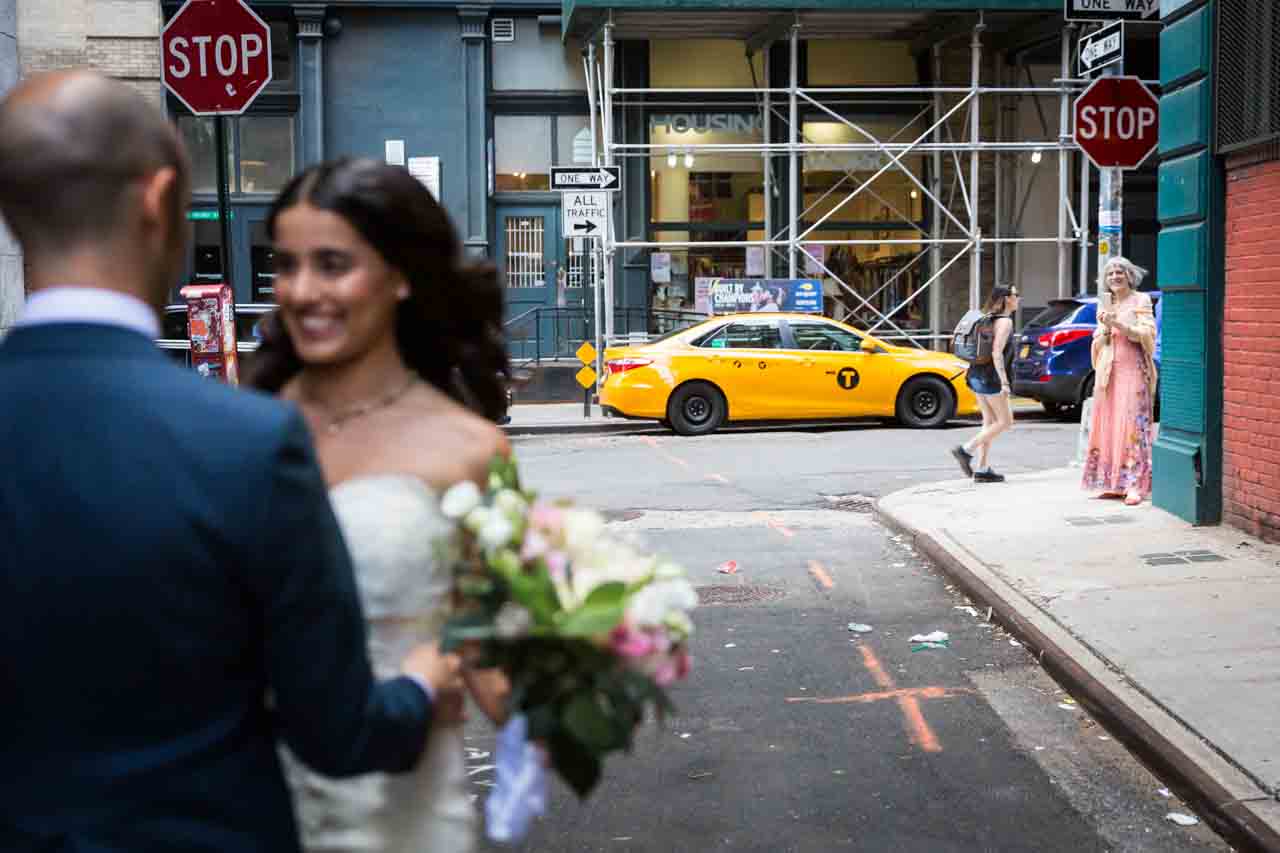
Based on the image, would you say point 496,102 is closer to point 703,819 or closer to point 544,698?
point 703,819

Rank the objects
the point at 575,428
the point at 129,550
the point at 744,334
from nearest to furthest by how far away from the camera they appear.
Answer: the point at 129,550 → the point at 744,334 → the point at 575,428

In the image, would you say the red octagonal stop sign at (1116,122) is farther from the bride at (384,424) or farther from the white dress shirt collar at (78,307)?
the white dress shirt collar at (78,307)

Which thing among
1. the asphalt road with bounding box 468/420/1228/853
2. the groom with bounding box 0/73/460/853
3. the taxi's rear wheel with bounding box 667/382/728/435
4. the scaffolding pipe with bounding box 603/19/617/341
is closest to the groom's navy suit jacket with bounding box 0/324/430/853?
the groom with bounding box 0/73/460/853

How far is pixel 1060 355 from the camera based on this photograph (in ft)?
65.3

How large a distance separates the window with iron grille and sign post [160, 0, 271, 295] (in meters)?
6.20

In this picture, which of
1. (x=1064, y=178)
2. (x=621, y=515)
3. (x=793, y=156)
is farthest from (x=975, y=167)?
(x=621, y=515)

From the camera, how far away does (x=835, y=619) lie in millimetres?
8828

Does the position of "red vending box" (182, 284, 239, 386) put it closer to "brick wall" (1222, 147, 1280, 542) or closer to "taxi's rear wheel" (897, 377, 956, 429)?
"brick wall" (1222, 147, 1280, 542)

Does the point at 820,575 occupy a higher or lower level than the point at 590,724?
lower

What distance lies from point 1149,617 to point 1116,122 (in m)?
5.96

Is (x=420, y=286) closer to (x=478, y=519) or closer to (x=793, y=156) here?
(x=478, y=519)

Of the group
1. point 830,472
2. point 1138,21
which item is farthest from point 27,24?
point 1138,21

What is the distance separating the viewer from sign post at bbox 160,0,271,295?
8906 millimetres

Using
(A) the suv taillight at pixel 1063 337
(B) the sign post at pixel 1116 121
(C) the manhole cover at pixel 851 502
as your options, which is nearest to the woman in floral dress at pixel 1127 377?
(B) the sign post at pixel 1116 121
